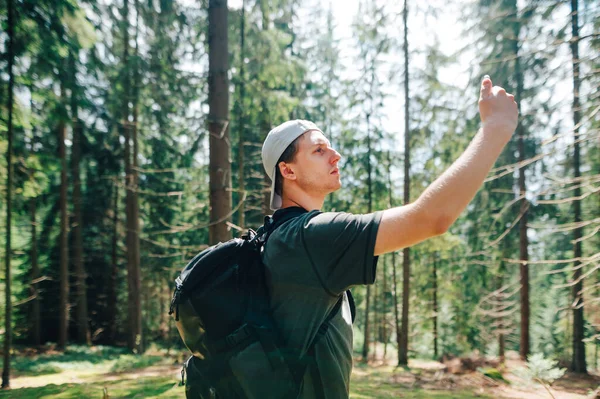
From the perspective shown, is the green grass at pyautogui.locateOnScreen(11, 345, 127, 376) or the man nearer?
the man

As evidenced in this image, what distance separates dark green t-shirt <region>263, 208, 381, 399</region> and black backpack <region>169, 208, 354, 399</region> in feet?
0.12

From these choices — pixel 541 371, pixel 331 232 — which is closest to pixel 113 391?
pixel 541 371

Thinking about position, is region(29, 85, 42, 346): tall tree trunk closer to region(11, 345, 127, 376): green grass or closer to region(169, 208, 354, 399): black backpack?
region(11, 345, 127, 376): green grass

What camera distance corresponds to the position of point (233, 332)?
4.86ft

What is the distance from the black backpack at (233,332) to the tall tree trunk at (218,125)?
5.28m

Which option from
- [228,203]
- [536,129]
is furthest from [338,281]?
[536,129]

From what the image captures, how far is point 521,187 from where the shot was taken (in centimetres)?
1505

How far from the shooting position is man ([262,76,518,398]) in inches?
48.5

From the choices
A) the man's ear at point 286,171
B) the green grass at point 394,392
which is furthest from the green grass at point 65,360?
the man's ear at point 286,171

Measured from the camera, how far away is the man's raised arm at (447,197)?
1213 mm

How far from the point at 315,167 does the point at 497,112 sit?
68 cm

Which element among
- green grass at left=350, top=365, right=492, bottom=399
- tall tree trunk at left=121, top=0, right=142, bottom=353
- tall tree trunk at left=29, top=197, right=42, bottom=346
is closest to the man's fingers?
green grass at left=350, top=365, right=492, bottom=399

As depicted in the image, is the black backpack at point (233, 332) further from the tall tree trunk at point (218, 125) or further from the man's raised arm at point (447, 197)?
the tall tree trunk at point (218, 125)

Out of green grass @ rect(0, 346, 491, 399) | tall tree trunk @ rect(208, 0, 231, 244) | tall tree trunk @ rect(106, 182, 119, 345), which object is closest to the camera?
tall tree trunk @ rect(208, 0, 231, 244)
